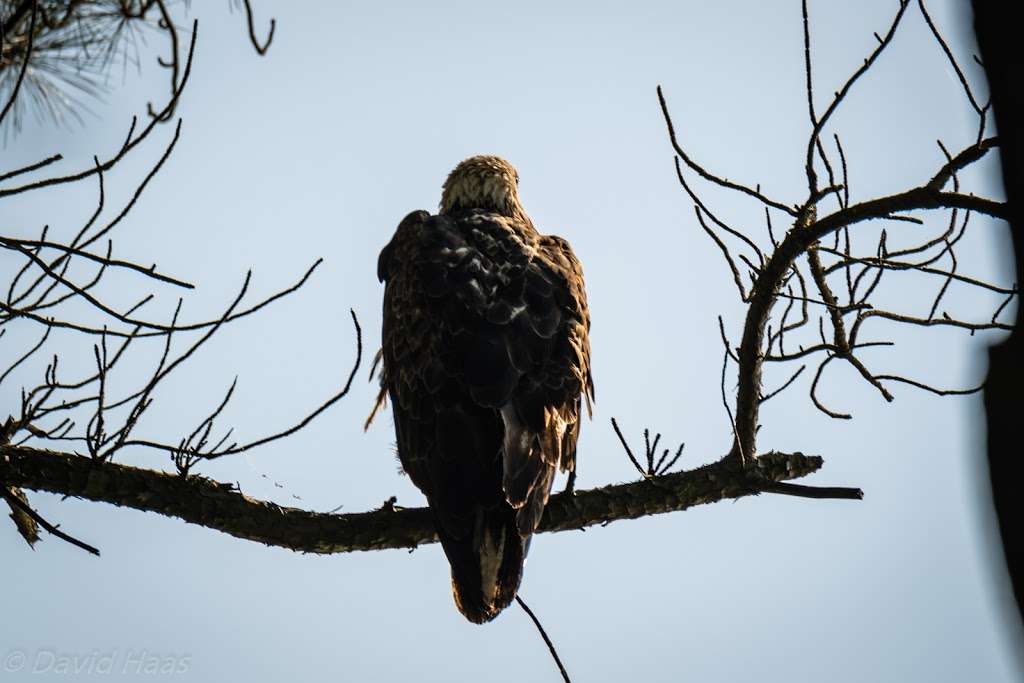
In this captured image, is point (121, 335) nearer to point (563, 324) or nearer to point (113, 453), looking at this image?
point (113, 453)

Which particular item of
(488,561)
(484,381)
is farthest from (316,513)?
(484,381)

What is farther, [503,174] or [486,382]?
[503,174]

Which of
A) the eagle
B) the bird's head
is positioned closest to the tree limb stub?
the eagle

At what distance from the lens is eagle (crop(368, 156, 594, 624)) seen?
4.48 metres

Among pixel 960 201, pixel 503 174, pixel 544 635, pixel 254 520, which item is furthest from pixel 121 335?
pixel 503 174

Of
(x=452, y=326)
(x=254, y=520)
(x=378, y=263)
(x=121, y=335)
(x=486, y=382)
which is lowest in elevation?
(x=254, y=520)

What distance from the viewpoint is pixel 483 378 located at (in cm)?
469

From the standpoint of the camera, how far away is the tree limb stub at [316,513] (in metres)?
4.02

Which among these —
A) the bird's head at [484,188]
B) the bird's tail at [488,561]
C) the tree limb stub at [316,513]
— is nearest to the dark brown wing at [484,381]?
the bird's tail at [488,561]

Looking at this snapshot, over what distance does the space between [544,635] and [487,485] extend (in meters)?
0.66

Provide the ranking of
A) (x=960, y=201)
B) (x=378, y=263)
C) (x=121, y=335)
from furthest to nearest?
1. (x=378, y=263)
2. (x=960, y=201)
3. (x=121, y=335)

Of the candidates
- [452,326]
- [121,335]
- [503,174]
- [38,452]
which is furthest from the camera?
[503,174]

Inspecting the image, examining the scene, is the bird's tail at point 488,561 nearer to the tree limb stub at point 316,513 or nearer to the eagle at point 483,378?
the eagle at point 483,378

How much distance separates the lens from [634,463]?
453cm
